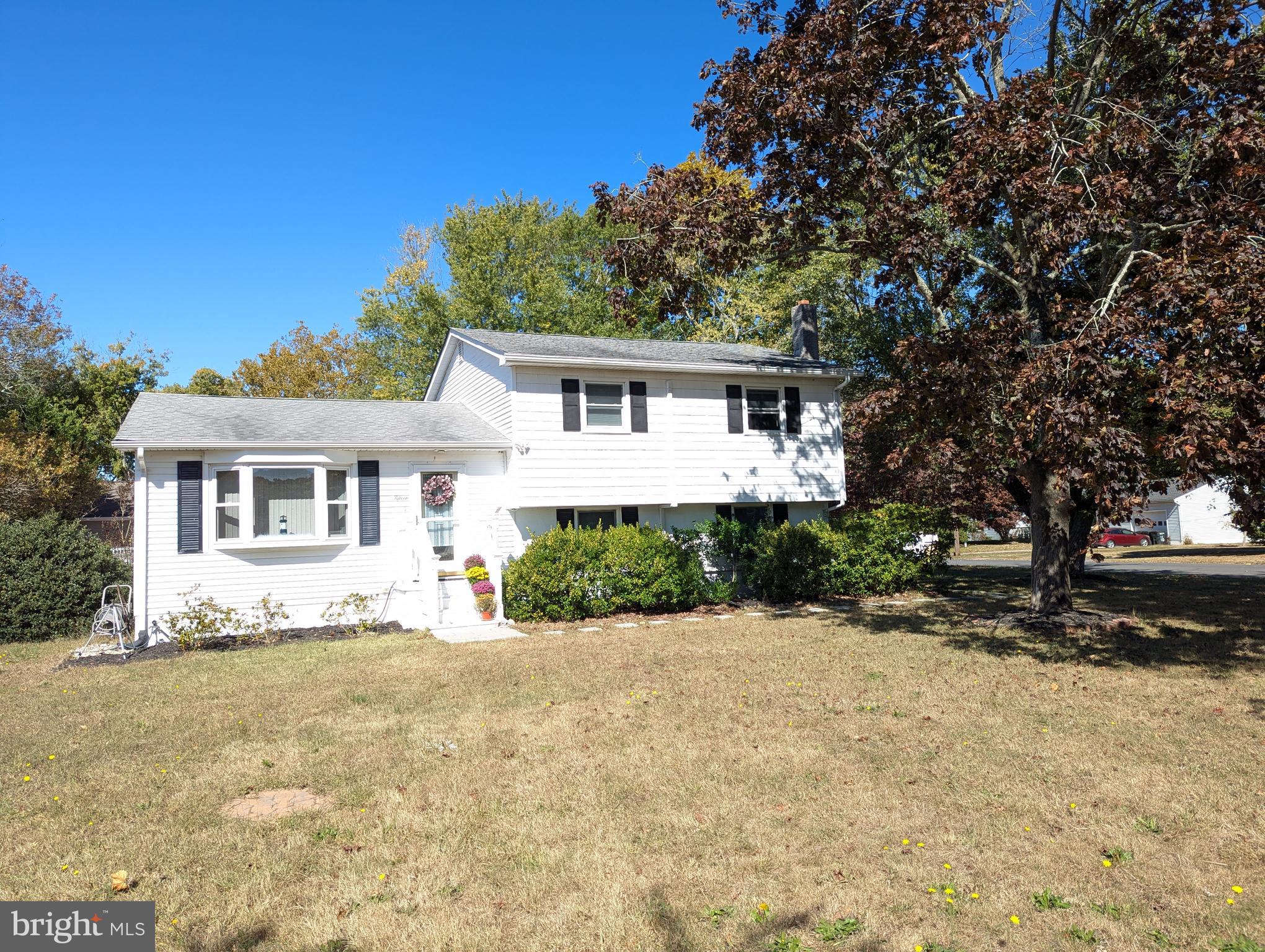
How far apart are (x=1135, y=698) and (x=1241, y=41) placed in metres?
8.01

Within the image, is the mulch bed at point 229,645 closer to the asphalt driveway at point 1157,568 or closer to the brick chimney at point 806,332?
the brick chimney at point 806,332

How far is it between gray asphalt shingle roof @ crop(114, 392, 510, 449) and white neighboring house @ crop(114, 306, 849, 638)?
0.06 meters

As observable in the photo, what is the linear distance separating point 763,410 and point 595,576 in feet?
18.7

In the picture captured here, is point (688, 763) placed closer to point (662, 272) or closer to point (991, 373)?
point (991, 373)

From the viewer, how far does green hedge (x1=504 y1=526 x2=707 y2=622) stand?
13.8 m

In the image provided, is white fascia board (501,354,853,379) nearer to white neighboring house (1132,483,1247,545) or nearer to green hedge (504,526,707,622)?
green hedge (504,526,707,622)

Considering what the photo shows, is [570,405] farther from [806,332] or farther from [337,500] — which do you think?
[806,332]

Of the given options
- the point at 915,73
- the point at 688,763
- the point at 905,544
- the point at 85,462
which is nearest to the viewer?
the point at 688,763

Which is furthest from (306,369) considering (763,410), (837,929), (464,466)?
(837,929)

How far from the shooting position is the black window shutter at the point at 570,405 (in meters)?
15.3

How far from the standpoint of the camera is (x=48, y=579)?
1360 centimetres

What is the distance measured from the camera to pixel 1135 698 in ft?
24.5

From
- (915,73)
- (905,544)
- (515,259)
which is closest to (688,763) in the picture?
(915,73)

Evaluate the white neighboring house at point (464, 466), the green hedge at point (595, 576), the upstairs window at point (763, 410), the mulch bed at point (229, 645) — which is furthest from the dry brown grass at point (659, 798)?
the upstairs window at point (763, 410)
